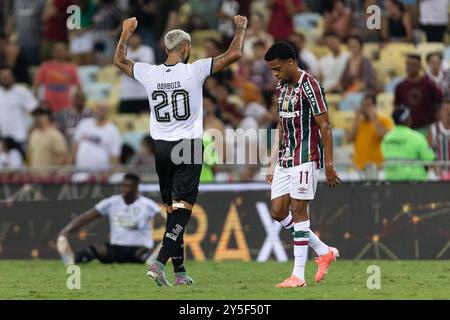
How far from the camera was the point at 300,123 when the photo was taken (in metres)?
14.8

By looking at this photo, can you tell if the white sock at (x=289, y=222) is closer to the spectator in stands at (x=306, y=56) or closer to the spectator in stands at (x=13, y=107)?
the spectator in stands at (x=306, y=56)

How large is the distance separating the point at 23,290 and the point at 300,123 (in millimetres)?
3462

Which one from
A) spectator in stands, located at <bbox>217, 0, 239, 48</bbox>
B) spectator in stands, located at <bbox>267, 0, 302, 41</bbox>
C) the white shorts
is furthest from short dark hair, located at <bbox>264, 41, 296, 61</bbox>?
spectator in stands, located at <bbox>217, 0, 239, 48</bbox>

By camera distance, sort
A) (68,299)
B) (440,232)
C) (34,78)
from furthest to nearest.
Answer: (34,78) → (440,232) → (68,299)

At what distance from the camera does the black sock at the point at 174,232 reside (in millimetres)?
14867

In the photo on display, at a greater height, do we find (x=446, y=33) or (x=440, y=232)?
(x=446, y=33)

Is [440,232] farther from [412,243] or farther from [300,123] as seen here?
[300,123]

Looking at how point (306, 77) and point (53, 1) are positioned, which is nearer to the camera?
point (306, 77)

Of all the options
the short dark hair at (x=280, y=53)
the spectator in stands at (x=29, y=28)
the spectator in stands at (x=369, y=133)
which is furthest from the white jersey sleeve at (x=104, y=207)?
the spectator in stands at (x=29, y=28)

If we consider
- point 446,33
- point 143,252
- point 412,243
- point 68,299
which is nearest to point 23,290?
point 68,299

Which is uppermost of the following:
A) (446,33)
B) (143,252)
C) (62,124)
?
(446,33)

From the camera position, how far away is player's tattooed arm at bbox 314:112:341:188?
14375 mm
